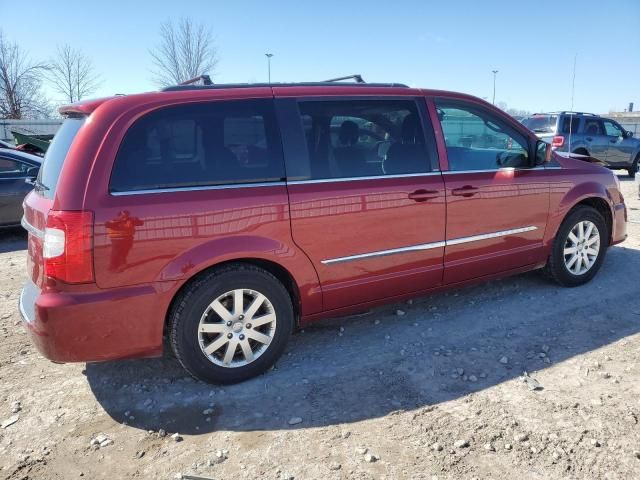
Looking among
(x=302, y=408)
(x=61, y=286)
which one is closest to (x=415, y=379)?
(x=302, y=408)

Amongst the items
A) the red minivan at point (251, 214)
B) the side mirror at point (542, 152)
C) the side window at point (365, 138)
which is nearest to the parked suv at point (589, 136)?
the side mirror at point (542, 152)

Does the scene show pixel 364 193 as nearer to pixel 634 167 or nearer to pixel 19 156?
pixel 19 156

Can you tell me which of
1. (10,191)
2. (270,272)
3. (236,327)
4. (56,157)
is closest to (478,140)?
(270,272)

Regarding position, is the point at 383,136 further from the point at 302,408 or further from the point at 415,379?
the point at 302,408

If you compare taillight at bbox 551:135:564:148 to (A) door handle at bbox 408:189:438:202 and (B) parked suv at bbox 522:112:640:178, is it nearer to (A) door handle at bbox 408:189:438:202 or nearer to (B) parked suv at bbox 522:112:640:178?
(B) parked suv at bbox 522:112:640:178

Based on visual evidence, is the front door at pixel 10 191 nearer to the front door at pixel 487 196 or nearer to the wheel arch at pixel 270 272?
the wheel arch at pixel 270 272

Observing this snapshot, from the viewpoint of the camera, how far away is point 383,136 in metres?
3.70

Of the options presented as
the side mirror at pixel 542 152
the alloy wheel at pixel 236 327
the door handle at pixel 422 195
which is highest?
the side mirror at pixel 542 152

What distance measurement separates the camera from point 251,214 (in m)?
3.08

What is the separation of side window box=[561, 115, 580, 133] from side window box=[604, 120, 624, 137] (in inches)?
52.8

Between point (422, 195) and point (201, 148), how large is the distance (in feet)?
5.35

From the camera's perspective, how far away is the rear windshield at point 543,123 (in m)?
12.9

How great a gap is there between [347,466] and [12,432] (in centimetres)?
189

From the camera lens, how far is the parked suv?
12828 mm
